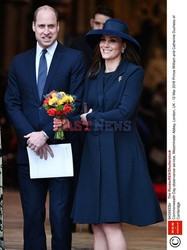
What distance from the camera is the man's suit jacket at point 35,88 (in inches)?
292

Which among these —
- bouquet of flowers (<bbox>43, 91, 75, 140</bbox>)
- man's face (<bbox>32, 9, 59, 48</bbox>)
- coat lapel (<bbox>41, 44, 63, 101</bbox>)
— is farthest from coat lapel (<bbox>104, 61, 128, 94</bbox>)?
man's face (<bbox>32, 9, 59, 48</bbox>)

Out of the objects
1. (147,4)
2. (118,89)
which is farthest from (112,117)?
(147,4)

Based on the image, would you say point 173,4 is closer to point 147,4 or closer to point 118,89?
point 118,89

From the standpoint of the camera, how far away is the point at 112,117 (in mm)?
6945

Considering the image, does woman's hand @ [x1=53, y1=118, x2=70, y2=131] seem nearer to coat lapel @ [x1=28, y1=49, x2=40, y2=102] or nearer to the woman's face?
coat lapel @ [x1=28, y1=49, x2=40, y2=102]

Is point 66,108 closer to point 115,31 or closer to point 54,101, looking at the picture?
point 54,101

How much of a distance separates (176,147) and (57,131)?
857 millimetres

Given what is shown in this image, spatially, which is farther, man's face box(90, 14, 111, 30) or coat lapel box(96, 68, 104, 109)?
man's face box(90, 14, 111, 30)

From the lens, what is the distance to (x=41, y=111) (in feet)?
24.3

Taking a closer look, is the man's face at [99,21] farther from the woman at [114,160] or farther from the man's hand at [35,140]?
the man's hand at [35,140]

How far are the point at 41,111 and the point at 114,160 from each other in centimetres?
75

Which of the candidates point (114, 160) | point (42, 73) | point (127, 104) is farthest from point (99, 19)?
point (114, 160)

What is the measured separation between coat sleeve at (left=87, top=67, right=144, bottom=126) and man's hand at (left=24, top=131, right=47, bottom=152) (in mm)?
434

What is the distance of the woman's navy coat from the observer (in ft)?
22.9
